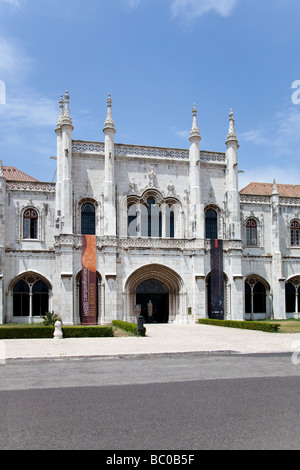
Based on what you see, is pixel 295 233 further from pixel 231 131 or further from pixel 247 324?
pixel 247 324

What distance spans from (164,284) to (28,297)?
10411mm

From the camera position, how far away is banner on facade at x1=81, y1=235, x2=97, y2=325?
33.8 meters

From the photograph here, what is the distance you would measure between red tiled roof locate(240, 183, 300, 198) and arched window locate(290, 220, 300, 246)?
3413mm

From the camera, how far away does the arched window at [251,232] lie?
3972cm

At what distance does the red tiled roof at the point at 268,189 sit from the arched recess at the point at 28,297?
20263 mm

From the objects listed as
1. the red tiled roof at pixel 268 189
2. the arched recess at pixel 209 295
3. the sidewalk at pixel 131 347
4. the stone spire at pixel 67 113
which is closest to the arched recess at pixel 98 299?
the arched recess at pixel 209 295

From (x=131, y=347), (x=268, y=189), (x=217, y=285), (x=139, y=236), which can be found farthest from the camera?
(x=268, y=189)

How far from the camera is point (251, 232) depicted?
131 ft

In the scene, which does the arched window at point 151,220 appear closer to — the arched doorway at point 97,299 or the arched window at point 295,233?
the arched doorway at point 97,299

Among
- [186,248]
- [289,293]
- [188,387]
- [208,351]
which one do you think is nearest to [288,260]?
[289,293]

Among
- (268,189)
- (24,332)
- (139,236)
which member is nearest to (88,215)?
(139,236)

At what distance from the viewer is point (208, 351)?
1708 centimetres
